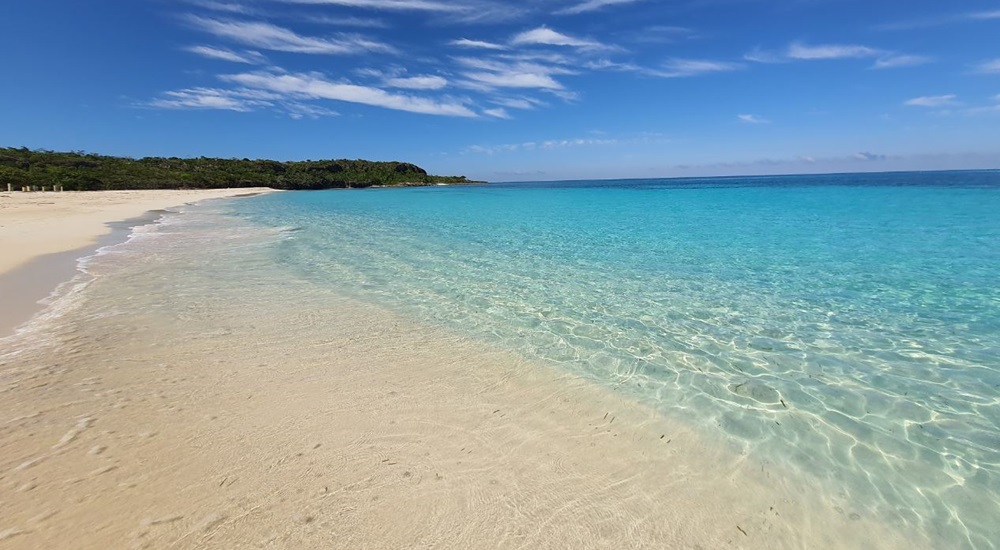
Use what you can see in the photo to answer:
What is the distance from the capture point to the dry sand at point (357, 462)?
2.54 meters

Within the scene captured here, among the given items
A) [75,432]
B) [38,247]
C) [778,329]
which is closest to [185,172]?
[38,247]

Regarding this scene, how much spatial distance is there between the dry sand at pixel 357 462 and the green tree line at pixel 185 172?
62.0 m

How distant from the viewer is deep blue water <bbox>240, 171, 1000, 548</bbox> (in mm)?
3268

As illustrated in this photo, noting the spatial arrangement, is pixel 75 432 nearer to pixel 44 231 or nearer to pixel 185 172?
pixel 44 231

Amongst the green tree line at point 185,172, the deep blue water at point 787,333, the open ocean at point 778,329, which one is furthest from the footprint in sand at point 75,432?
the green tree line at point 185,172

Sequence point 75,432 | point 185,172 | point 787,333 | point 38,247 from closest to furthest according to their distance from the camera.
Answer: point 75,432 → point 787,333 → point 38,247 → point 185,172

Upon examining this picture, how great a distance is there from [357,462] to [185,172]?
89.7m

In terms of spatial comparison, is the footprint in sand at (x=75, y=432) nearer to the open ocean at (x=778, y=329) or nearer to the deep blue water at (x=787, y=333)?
the open ocean at (x=778, y=329)

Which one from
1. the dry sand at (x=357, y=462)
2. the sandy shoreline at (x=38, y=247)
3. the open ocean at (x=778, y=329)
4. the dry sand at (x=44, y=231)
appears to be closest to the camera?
the dry sand at (x=357, y=462)

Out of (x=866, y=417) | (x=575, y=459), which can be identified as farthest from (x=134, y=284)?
(x=866, y=417)

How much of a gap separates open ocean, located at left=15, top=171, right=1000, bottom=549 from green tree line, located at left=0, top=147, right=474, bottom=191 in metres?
54.9

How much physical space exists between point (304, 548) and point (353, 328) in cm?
389

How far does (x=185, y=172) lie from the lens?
2933 inches

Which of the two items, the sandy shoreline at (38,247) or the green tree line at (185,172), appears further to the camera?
the green tree line at (185,172)
